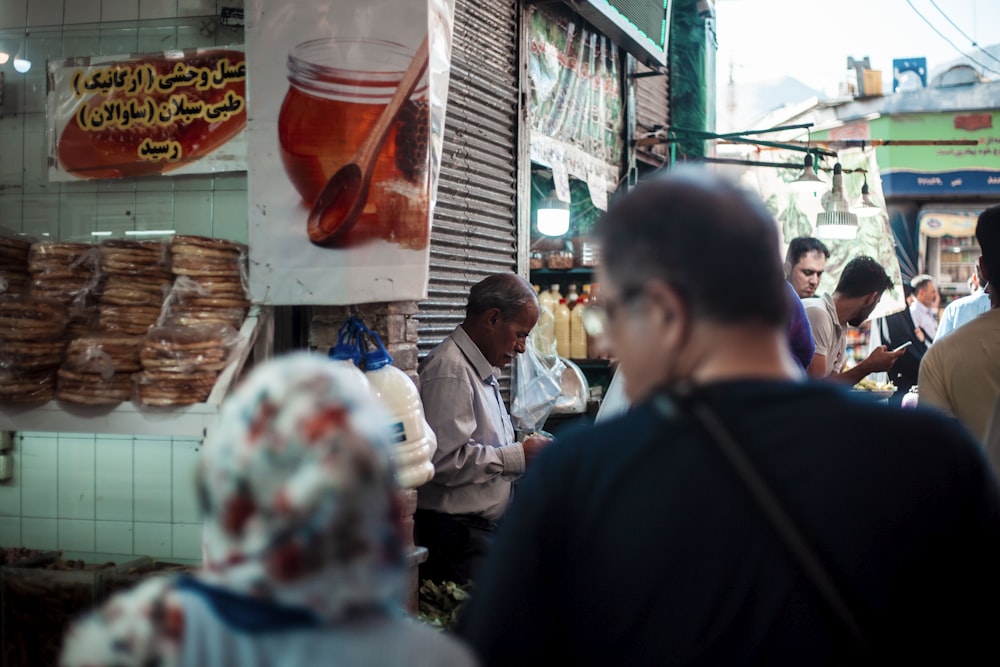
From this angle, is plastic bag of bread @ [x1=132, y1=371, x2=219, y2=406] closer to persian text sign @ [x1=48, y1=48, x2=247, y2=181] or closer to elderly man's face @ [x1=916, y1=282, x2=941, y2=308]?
persian text sign @ [x1=48, y1=48, x2=247, y2=181]

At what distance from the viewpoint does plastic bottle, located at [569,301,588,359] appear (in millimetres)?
6758

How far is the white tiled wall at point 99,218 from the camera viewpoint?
3322mm

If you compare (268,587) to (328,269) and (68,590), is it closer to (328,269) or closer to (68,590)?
(328,269)

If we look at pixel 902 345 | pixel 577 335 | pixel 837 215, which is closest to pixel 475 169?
pixel 577 335

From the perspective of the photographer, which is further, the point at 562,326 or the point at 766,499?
the point at 562,326

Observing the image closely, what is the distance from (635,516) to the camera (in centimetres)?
133

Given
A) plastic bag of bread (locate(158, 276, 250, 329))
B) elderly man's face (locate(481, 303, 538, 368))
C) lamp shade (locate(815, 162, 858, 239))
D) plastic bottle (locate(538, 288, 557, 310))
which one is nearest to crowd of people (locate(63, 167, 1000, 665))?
Result: plastic bag of bread (locate(158, 276, 250, 329))

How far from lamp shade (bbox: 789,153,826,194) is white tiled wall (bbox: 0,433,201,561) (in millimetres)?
7757

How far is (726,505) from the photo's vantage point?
1278mm

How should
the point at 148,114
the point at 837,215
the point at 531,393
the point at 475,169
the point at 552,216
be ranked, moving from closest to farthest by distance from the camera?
the point at 148,114 < the point at 475,169 < the point at 531,393 < the point at 552,216 < the point at 837,215

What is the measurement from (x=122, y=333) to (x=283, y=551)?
2.20 metres

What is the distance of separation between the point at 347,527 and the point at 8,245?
102 inches

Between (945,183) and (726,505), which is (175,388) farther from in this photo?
(945,183)

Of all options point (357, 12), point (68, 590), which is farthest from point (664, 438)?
point (68, 590)
